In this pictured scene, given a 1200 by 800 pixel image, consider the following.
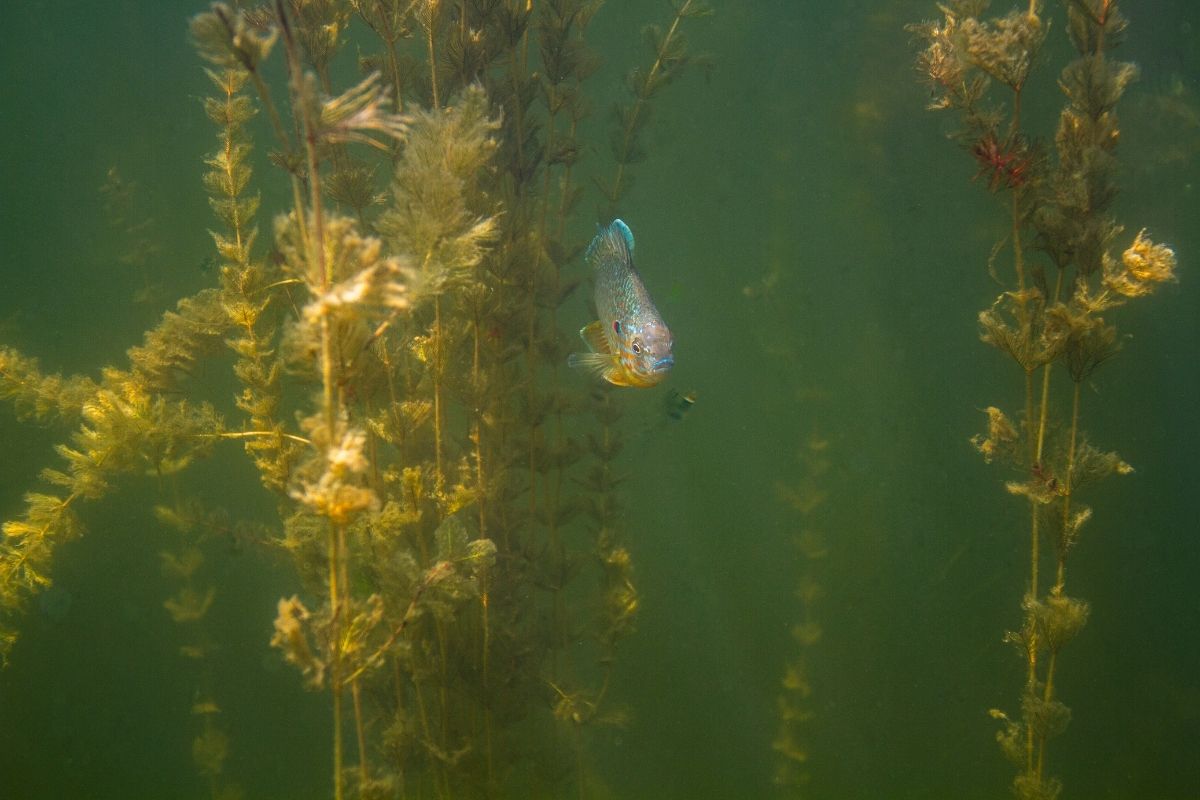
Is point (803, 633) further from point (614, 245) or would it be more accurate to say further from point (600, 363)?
point (614, 245)

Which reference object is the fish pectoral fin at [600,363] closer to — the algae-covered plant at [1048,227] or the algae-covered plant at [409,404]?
the algae-covered plant at [409,404]

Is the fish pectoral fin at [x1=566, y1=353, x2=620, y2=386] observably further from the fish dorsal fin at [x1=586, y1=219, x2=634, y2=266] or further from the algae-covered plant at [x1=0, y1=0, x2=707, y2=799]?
the algae-covered plant at [x1=0, y1=0, x2=707, y2=799]

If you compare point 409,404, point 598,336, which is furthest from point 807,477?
point 409,404

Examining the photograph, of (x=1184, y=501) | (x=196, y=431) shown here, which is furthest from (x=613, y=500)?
(x=1184, y=501)

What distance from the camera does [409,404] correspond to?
4414 mm

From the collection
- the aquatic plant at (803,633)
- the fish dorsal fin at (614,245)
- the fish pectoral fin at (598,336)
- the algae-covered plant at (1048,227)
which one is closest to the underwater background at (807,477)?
the aquatic plant at (803,633)

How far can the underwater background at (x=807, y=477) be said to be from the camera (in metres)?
10.2

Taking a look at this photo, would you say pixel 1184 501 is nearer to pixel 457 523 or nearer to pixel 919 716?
pixel 919 716

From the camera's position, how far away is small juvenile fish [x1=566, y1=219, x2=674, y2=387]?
3.70m

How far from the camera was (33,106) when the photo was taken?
11867 millimetres

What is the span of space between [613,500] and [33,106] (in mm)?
12940

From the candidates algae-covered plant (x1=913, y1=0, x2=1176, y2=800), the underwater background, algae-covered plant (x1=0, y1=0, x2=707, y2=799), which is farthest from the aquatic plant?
A: algae-covered plant (x1=913, y1=0, x2=1176, y2=800)

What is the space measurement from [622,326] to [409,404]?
5.10 feet

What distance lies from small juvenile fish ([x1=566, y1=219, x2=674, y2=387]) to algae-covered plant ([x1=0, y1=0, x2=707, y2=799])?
780 millimetres
